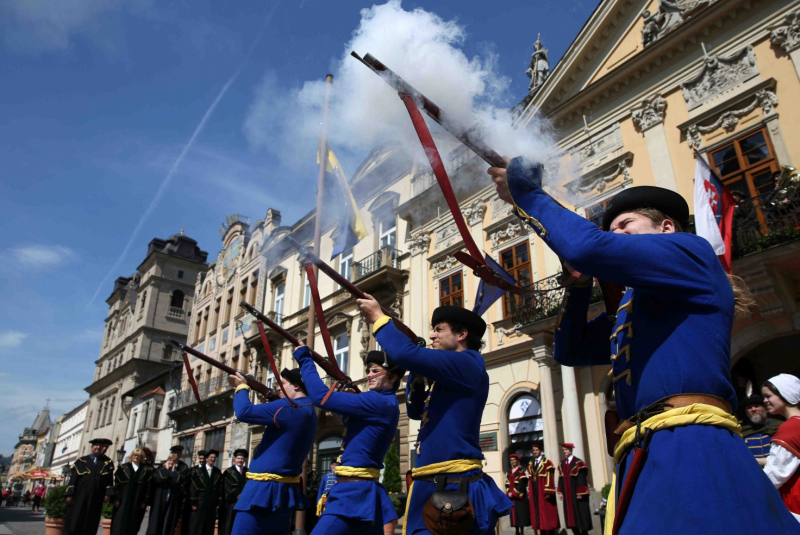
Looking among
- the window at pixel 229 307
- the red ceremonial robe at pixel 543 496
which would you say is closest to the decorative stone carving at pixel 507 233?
the red ceremonial robe at pixel 543 496

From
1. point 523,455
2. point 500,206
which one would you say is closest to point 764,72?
point 500,206

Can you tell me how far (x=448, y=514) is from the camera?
9.29ft

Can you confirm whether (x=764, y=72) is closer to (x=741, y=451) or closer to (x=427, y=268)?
(x=427, y=268)

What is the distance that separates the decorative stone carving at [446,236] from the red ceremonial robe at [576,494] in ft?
29.4

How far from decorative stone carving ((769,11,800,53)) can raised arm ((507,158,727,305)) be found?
12815 mm

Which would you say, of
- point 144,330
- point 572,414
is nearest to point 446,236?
point 572,414

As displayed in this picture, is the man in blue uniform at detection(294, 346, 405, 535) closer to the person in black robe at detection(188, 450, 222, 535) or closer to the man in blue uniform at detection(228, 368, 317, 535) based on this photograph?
the man in blue uniform at detection(228, 368, 317, 535)

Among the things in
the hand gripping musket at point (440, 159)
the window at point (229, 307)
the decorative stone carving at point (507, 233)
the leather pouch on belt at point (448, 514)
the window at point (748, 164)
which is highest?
the window at point (229, 307)

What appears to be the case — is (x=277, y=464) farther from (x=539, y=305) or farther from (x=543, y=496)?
(x=539, y=305)

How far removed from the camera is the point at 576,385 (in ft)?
42.6

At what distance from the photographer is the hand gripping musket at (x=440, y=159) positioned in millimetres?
2548

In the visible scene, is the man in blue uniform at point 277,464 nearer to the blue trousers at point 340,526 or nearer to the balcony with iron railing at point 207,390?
the blue trousers at point 340,526

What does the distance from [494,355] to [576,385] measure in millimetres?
3228

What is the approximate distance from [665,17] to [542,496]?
12497 millimetres
